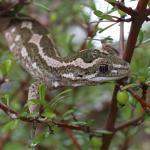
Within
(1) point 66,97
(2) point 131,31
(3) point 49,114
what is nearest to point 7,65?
(3) point 49,114

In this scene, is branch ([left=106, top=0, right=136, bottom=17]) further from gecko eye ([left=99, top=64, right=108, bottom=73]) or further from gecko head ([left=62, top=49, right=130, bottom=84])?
gecko eye ([left=99, top=64, right=108, bottom=73])

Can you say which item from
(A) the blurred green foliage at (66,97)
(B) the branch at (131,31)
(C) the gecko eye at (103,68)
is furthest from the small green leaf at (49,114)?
(C) the gecko eye at (103,68)

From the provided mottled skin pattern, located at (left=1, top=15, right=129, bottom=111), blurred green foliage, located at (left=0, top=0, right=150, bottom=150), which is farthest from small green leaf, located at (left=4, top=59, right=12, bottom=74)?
mottled skin pattern, located at (left=1, top=15, right=129, bottom=111)

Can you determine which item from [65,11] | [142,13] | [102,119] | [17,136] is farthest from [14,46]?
[102,119]

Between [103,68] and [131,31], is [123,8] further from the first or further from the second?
[103,68]

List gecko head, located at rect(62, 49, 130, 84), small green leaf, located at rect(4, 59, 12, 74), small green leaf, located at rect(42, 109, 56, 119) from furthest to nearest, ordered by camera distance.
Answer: gecko head, located at rect(62, 49, 130, 84) → small green leaf, located at rect(4, 59, 12, 74) → small green leaf, located at rect(42, 109, 56, 119)

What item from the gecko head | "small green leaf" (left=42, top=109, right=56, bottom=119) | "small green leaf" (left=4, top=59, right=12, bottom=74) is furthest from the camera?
the gecko head

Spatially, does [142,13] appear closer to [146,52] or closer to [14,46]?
[146,52]

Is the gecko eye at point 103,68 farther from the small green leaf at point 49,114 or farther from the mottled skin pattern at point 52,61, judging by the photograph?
the small green leaf at point 49,114

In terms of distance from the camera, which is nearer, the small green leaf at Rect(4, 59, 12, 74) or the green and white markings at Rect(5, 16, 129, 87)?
the small green leaf at Rect(4, 59, 12, 74)
